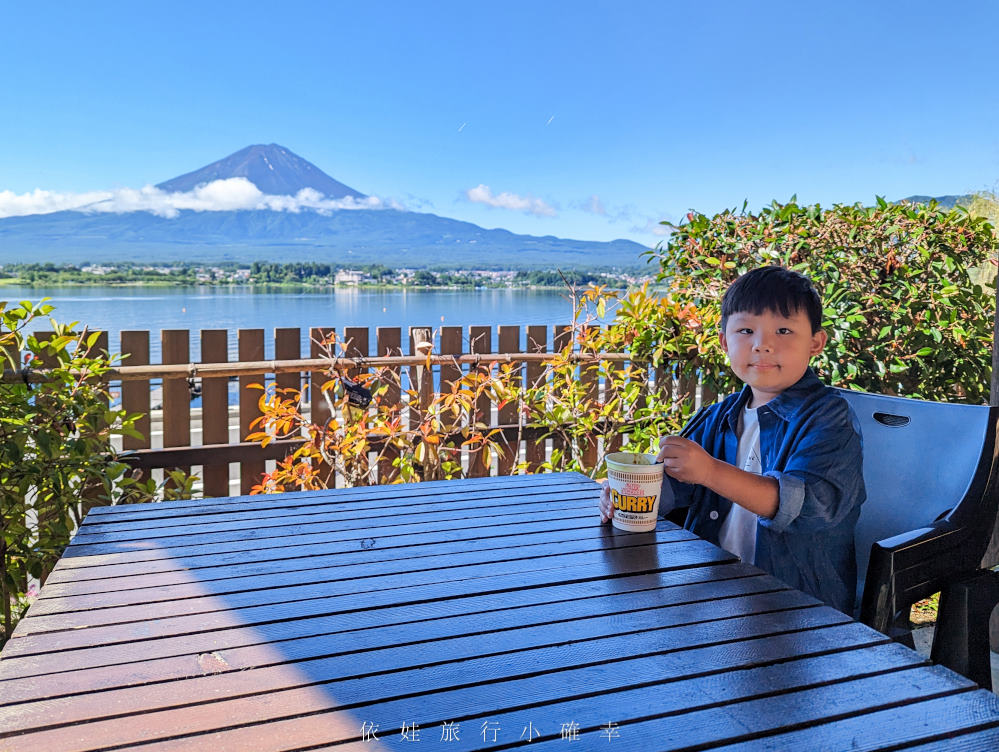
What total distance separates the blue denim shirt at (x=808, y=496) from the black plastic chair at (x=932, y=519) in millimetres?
81

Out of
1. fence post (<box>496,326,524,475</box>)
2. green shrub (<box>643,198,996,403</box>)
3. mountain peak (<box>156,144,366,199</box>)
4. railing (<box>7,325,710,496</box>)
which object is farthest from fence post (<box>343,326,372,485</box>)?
mountain peak (<box>156,144,366,199</box>)

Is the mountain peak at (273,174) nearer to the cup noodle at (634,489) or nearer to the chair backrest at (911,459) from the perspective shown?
the chair backrest at (911,459)

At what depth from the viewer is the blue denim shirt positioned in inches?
47.9

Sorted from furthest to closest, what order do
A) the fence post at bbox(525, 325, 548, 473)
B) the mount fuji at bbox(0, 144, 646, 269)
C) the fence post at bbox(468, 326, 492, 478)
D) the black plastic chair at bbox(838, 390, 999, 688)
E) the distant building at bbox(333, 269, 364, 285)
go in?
1. the mount fuji at bbox(0, 144, 646, 269)
2. the distant building at bbox(333, 269, 364, 285)
3. the fence post at bbox(525, 325, 548, 473)
4. the fence post at bbox(468, 326, 492, 478)
5. the black plastic chair at bbox(838, 390, 999, 688)

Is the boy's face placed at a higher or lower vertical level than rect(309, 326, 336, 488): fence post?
higher

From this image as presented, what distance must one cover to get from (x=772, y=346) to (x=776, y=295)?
10cm

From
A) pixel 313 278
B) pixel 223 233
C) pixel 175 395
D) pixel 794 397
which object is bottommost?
pixel 175 395

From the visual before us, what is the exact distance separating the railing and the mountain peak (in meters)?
58.7

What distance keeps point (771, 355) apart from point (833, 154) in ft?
118

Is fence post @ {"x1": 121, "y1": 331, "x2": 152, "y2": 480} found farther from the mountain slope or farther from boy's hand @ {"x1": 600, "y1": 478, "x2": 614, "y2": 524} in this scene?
the mountain slope

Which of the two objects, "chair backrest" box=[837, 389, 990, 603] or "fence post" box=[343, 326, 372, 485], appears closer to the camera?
"chair backrest" box=[837, 389, 990, 603]

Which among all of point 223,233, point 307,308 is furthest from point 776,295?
point 223,233

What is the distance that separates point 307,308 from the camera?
255 inches

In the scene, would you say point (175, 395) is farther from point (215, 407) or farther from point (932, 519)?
point (932, 519)
